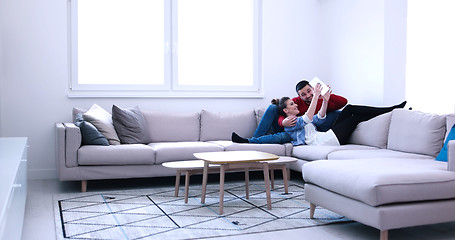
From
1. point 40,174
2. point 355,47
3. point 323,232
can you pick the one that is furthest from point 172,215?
point 355,47

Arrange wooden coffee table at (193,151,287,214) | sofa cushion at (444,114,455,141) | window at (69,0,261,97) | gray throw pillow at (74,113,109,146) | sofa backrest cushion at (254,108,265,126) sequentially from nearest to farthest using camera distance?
1. wooden coffee table at (193,151,287,214)
2. sofa cushion at (444,114,455,141)
3. gray throw pillow at (74,113,109,146)
4. window at (69,0,261,97)
5. sofa backrest cushion at (254,108,265,126)

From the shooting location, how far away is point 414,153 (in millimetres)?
4332

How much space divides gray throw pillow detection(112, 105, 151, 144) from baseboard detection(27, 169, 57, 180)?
1.07 metres

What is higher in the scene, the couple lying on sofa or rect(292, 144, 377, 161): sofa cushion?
the couple lying on sofa

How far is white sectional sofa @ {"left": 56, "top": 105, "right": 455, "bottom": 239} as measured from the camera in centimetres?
273

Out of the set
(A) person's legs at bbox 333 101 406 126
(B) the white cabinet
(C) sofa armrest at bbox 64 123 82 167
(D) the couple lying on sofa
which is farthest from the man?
(B) the white cabinet

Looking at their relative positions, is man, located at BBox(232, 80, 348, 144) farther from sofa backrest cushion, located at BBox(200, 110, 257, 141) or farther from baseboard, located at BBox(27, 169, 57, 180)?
baseboard, located at BBox(27, 169, 57, 180)

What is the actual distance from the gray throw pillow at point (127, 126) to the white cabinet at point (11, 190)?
1.29 m

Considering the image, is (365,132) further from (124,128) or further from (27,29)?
(27,29)

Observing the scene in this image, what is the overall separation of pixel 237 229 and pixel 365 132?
242 centimetres

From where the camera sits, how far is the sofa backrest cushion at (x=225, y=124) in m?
5.65

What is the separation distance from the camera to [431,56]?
18.3 feet

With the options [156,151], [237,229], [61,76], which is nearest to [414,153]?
[237,229]

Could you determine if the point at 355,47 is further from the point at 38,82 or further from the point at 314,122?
the point at 38,82
